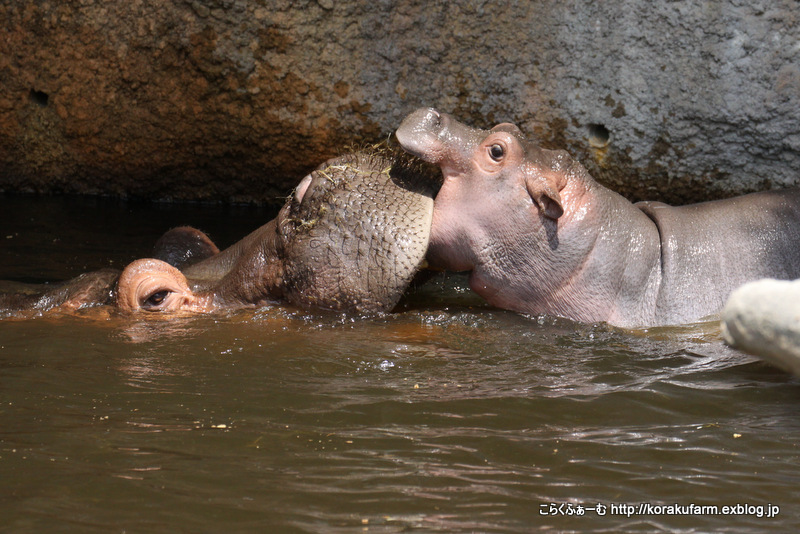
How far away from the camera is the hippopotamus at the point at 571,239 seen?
3881 millimetres

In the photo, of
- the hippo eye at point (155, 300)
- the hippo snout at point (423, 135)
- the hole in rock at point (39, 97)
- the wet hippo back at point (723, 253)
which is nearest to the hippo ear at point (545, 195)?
the hippo snout at point (423, 135)

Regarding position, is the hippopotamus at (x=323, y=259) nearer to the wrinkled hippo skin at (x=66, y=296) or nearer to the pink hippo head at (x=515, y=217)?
the wrinkled hippo skin at (x=66, y=296)

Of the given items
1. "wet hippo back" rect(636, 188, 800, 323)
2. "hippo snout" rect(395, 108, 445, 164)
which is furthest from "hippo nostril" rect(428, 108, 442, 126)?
"wet hippo back" rect(636, 188, 800, 323)

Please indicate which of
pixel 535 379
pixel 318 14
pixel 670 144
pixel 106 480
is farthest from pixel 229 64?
pixel 106 480

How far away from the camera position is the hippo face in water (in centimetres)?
385

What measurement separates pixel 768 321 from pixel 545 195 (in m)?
1.57

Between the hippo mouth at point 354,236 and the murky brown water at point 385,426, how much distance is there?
125mm

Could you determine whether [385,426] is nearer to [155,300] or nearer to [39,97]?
[155,300]

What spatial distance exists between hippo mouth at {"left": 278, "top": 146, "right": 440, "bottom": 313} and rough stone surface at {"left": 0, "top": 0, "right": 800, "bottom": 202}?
5.76 feet

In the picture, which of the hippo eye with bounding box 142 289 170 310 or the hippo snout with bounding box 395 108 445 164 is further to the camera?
the hippo eye with bounding box 142 289 170 310

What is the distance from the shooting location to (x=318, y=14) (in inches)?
224

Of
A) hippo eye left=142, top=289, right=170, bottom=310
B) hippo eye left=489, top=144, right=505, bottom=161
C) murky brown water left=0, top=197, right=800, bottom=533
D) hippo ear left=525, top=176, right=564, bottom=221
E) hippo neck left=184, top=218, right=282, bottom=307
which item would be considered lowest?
murky brown water left=0, top=197, right=800, bottom=533

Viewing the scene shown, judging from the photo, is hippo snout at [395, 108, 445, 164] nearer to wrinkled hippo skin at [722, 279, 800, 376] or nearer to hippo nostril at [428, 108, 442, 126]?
hippo nostril at [428, 108, 442, 126]

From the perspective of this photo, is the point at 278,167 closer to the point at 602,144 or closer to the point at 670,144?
the point at 602,144
